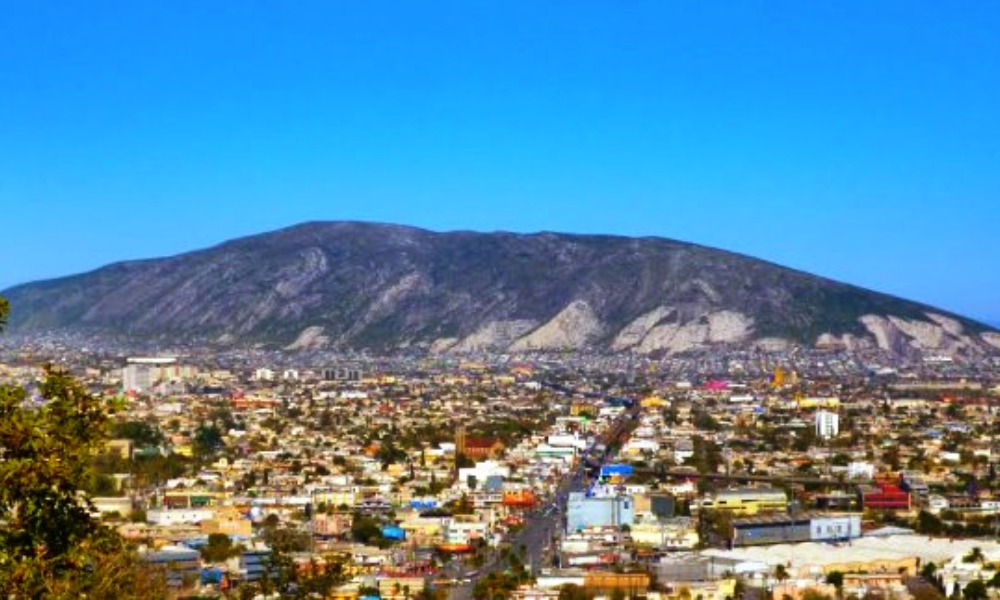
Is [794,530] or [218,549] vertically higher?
[794,530]

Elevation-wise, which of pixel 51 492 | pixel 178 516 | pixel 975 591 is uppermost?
pixel 51 492

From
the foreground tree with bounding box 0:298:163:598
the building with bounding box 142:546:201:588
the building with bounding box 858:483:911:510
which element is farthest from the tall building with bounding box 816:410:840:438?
the foreground tree with bounding box 0:298:163:598

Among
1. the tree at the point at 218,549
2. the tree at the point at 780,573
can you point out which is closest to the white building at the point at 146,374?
the tree at the point at 218,549

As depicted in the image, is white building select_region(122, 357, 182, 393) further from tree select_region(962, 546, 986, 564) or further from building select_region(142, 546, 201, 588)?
tree select_region(962, 546, 986, 564)

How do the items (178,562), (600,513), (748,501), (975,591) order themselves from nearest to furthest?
1. (975,591)
2. (178,562)
3. (600,513)
4. (748,501)

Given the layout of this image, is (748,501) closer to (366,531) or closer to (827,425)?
(366,531)

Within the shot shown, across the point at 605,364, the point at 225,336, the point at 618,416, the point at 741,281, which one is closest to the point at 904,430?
the point at 618,416

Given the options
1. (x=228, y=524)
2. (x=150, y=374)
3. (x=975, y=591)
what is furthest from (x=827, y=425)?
(x=150, y=374)
